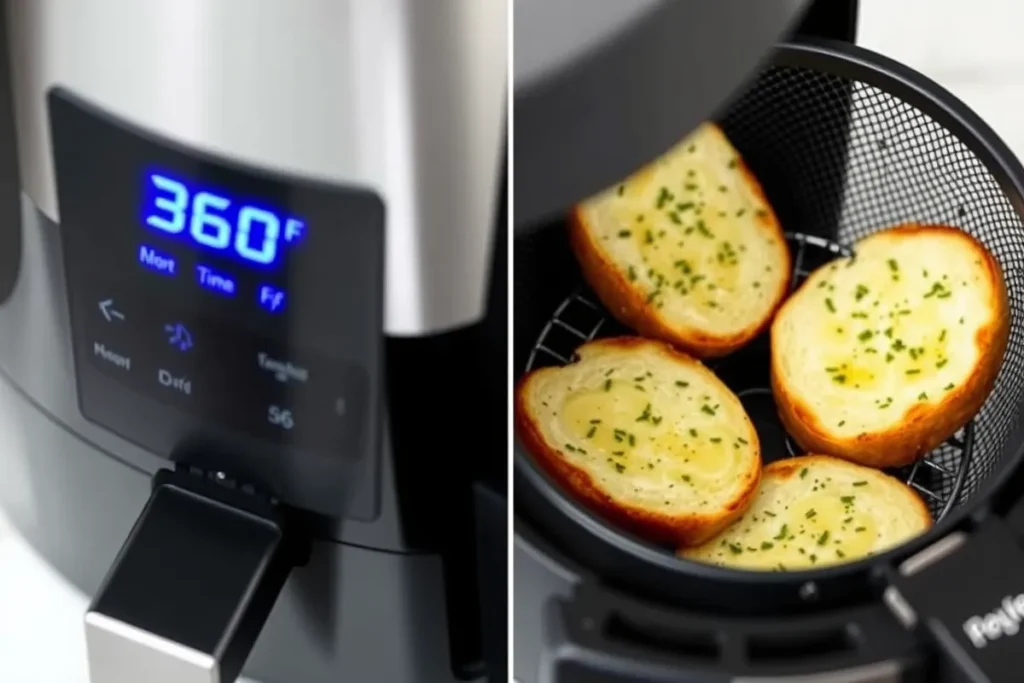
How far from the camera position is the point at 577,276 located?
0.56 m

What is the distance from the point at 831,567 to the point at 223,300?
0.61ft

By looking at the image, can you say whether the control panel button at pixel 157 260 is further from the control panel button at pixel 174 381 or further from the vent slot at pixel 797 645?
the vent slot at pixel 797 645

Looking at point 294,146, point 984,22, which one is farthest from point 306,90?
point 984,22

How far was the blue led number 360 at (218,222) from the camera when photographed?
410 millimetres

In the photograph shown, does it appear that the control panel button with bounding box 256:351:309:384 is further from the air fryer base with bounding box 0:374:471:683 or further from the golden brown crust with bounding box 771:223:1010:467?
the golden brown crust with bounding box 771:223:1010:467

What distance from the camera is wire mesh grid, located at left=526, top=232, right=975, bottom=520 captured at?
0.54m

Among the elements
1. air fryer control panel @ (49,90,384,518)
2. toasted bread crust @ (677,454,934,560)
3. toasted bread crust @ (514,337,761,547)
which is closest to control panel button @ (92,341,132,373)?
air fryer control panel @ (49,90,384,518)

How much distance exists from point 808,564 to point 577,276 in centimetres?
13

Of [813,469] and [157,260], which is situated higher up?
[157,260]

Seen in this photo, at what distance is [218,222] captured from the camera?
16.4 inches

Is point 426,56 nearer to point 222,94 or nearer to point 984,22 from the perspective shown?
point 222,94

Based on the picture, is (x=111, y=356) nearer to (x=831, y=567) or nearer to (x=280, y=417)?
(x=280, y=417)

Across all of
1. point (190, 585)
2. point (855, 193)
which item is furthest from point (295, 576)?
point (855, 193)

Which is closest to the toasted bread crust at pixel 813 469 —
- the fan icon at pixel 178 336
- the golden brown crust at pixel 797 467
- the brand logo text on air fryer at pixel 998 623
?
the golden brown crust at pixel 797 467
